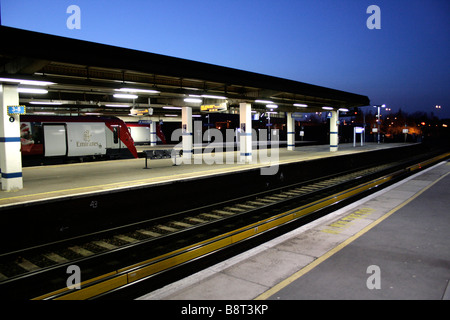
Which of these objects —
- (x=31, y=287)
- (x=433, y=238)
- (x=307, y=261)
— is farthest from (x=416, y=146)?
(x=31, y=287)

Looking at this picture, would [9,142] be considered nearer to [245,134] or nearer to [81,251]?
[81,251]

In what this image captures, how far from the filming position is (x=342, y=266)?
471 cm

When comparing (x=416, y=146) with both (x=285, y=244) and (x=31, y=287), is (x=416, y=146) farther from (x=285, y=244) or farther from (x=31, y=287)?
(x=31, y=287)

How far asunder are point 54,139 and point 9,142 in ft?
28.0

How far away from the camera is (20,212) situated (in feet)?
24.3

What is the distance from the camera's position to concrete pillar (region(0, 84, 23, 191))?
9.91 m

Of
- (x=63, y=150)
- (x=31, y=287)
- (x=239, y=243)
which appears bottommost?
(x=31, y=287)

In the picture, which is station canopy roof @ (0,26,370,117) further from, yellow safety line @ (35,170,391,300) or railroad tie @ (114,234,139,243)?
yellow safety line @ (35,170,391,300)

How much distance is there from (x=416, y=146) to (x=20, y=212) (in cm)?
3799

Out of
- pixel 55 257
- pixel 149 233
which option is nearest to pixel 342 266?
pixel 149 233

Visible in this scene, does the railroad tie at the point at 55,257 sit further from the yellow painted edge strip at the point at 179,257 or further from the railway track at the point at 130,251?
the yellow painted edge strip at the point at 179,257

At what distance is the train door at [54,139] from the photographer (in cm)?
1788

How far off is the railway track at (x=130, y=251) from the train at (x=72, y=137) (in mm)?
12251
